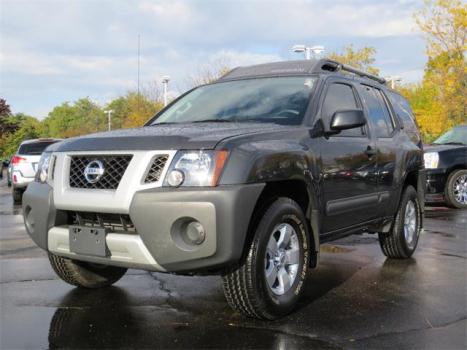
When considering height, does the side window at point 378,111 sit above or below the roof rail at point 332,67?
below

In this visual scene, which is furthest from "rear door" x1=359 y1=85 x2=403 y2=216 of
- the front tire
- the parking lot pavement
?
the front tire

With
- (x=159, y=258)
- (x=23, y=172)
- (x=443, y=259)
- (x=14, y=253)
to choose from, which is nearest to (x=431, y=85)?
(x=23, y=172)

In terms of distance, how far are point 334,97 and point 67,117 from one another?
9149 cm

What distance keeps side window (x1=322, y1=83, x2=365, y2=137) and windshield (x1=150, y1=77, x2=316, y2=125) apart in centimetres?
20

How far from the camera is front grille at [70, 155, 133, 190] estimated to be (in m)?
3.68

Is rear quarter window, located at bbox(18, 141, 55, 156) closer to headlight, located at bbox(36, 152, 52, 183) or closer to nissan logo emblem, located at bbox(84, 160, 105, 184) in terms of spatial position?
headlight, located at bbox(36, 152, 52, 183)

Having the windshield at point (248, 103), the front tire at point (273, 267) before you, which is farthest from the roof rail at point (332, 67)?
the front tire at point (273, 267)

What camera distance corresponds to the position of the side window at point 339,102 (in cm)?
478

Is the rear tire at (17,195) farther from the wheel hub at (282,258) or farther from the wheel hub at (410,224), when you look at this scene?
the wheel hub at (282,258)

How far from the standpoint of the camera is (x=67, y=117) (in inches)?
3607

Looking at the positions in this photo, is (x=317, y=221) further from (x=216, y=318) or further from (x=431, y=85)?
(x=431, y=85)

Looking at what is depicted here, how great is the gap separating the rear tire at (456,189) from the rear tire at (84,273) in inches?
315

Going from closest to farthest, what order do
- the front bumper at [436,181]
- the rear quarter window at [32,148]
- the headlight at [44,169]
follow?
the headlight at [44,169]
the front bumper at [436,181]
the rear quarter window at [32,148]

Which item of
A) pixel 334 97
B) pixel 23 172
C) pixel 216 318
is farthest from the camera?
pixel 23 172
